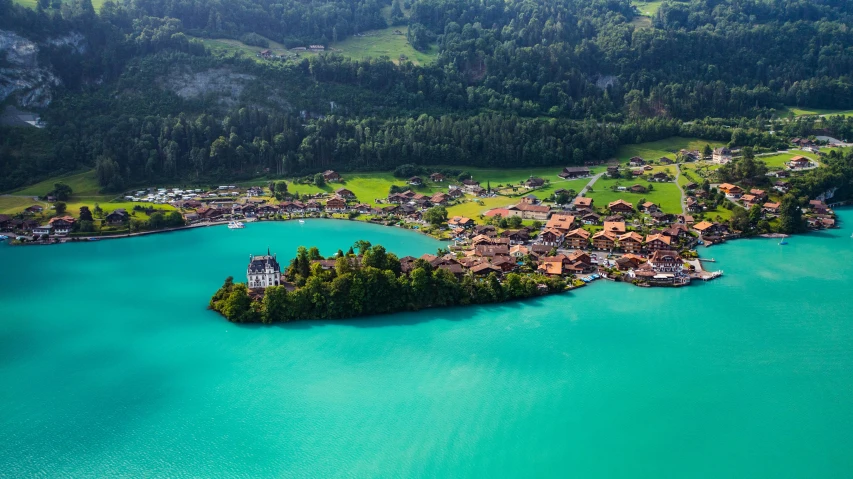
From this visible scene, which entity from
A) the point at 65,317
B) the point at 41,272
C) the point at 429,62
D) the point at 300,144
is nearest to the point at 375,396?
the point at 65,317

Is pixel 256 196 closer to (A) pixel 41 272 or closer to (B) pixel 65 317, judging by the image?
(A) pixel 41 272

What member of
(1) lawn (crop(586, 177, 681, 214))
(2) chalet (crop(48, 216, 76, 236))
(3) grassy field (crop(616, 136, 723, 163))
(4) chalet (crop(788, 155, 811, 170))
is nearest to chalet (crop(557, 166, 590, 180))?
(1) lawn (crop(586, 177, 681, 214))

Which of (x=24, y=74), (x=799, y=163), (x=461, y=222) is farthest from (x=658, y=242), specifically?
(x=24, y=74)

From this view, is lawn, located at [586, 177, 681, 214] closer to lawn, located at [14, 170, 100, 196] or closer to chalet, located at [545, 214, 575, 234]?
chalet, located at [545, 214, 575, 234]

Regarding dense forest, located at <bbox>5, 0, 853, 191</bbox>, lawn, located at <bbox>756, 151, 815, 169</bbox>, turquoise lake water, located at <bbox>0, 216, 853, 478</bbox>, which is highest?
dense forest, located at <bbox>5, 0, 853, 191</bbox>

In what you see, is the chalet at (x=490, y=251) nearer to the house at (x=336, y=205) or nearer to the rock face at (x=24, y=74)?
the house at (x=336, y=205)
